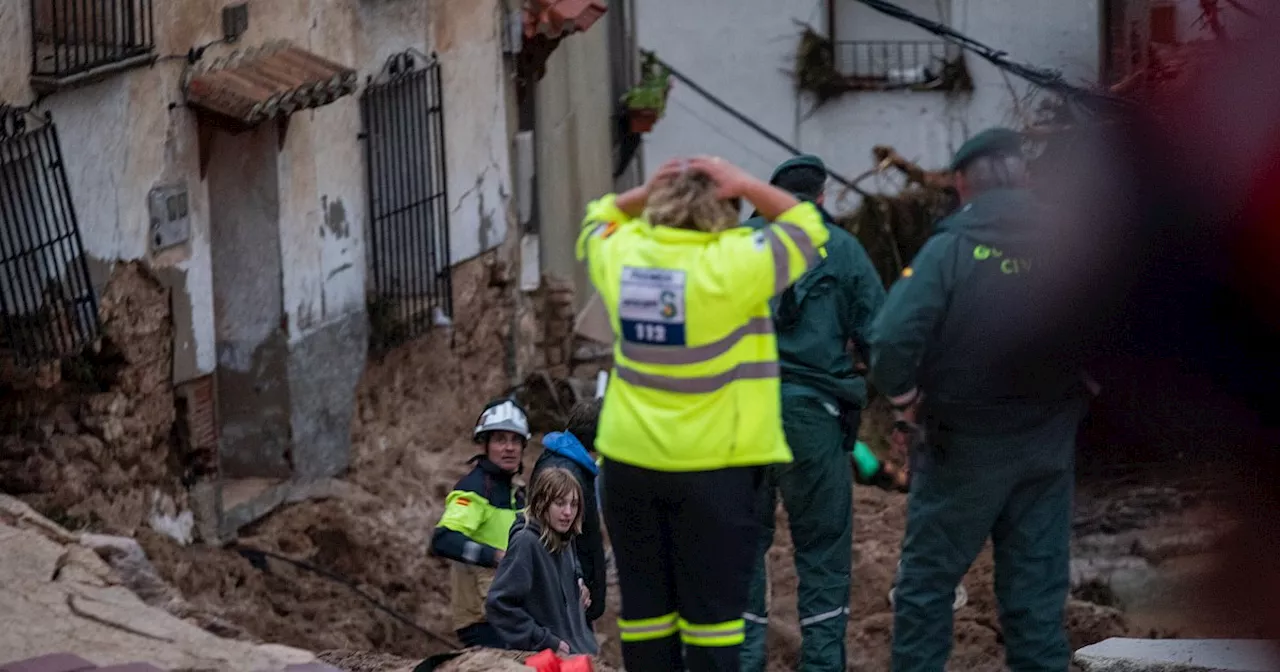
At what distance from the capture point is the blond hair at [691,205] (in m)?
6.01

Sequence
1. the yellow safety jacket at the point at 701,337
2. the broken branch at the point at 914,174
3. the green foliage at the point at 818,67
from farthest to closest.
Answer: the green foliage at the point at 818,67 → the broken branch at the point at 914,174 → the yellow safety jacket at the point at 701,337

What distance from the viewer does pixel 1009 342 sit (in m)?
6.46

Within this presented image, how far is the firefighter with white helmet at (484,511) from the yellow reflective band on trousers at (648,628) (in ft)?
4.70

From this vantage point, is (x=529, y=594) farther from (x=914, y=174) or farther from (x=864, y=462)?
(x=914, y=174)

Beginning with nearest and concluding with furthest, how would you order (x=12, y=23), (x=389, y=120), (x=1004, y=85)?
1. (x=12, y=23)
2. (x=389, y=120)
3. (x=1004, y=85)

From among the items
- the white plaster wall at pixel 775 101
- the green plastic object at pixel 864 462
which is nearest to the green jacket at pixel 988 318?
the green plastic object at pixel 864 462

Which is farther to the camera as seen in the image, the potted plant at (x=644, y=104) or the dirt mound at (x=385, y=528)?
the potted plant at (x=644, y=104)

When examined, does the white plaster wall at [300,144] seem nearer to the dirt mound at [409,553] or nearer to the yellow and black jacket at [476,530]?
the dirt mound at [409,553]

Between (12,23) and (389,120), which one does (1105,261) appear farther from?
(389,120)

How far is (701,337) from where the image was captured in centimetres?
598

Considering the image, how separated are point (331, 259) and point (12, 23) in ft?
10.1

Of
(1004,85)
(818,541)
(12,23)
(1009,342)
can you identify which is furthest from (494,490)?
(1004,85)

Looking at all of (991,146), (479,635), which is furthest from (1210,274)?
(479,635)

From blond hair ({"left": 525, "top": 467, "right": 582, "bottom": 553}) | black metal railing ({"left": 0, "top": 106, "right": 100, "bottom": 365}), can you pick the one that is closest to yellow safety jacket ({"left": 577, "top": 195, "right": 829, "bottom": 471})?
blond hair ({"left": 525, "top": 467, "right": 582, "bottom": 553})
